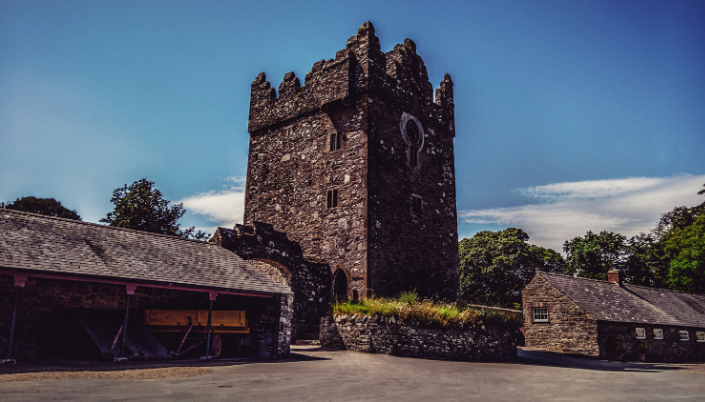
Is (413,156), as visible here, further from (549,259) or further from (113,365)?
(549,259)

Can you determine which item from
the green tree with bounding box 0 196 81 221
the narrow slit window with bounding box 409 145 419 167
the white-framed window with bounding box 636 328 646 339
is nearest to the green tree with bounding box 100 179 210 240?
Answer: the green tree with bounding box 0 196 81 221

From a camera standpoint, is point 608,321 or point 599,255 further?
point 599,255

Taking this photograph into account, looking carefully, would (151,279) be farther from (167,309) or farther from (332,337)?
(332,337)

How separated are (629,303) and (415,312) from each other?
1894cm

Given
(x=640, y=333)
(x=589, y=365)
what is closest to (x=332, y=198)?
(x=589, y=365)

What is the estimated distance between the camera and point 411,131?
2328 cm

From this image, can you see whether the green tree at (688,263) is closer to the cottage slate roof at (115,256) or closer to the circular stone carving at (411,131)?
the circular stone carving at (411,131)

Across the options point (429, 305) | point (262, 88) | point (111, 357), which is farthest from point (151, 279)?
point (262, 88)

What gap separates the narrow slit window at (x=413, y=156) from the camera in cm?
2300

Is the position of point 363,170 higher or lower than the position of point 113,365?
higher

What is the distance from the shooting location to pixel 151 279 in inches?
494

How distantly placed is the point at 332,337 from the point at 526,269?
1209 inches

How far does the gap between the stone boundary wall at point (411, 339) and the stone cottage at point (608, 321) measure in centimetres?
1025

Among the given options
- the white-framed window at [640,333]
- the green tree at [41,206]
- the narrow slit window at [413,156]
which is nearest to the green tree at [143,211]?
the green tree at [41,206]
